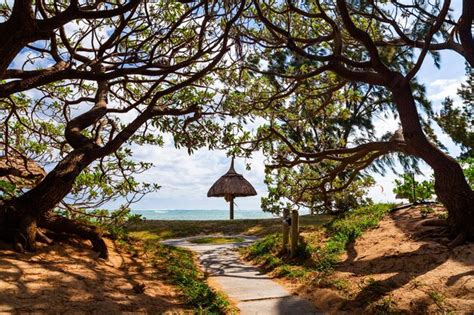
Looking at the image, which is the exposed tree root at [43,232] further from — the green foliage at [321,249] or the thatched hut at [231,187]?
the thatched hut at [231,187]

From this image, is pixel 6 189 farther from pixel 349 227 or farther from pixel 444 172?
pixel 444 172

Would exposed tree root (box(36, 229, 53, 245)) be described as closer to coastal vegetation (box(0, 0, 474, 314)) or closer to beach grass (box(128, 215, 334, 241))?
coastal vegetation (box(0, 0, 474, 314))

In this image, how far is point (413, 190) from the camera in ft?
34.2

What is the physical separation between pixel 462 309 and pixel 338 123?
20488 mm

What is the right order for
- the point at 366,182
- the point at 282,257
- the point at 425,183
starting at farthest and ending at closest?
the point at 366,182
the point at 425,183
the point at 282,257

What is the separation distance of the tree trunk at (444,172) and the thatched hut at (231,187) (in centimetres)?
1377

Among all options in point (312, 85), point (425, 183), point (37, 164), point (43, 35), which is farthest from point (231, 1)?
point (425, 183)

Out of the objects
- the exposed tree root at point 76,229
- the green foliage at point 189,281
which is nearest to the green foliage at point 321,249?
the green foliage at point 189,281

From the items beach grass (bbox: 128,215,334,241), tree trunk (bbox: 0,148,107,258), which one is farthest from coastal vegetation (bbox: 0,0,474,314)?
beach grass (bbox: 128,215,334,241)

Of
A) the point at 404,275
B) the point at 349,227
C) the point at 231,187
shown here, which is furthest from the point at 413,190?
the point at 231,187

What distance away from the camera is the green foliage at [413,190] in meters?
10.3

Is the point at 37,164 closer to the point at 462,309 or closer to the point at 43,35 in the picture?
the point at 43,35

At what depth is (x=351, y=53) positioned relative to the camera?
47.6ft

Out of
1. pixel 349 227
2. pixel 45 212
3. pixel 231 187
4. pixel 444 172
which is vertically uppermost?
pixel 231 187
